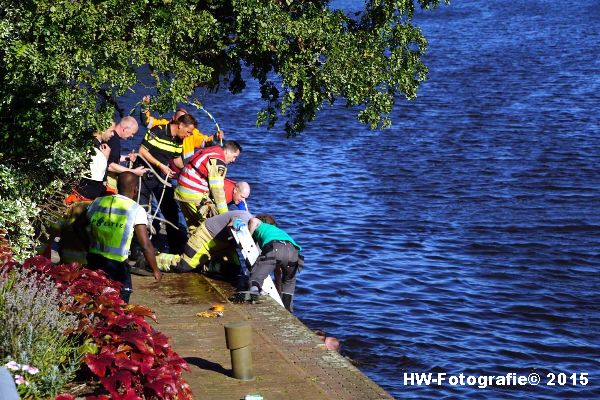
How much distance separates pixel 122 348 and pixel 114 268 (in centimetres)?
276

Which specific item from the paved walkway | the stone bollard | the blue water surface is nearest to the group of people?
the paved walkway

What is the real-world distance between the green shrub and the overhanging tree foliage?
3.05m

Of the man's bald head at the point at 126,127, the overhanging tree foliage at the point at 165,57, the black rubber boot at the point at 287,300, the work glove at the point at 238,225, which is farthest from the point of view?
the man's bald head at the point at 126,127

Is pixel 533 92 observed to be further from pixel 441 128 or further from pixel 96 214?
pixel 96 214

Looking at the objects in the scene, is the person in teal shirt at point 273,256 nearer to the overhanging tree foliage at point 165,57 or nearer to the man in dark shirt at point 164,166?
the overhanging tree foliage at point 165,57

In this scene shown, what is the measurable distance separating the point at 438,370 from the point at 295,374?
194 inches

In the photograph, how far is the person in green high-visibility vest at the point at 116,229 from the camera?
1186cm

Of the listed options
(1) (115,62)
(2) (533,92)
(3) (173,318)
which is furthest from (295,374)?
(2) (533,92)

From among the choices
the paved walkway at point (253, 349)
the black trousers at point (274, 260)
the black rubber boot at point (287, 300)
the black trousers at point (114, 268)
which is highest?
the black trousers at point (114, 268)

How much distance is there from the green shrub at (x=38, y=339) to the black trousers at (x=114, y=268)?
233cm

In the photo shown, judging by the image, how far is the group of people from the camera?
558 inches

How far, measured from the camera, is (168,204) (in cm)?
1680

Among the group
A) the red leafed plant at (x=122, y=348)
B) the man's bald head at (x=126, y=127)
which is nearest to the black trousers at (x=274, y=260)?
the man's bald head at (x=126, y=127)

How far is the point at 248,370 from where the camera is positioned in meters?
10.9
